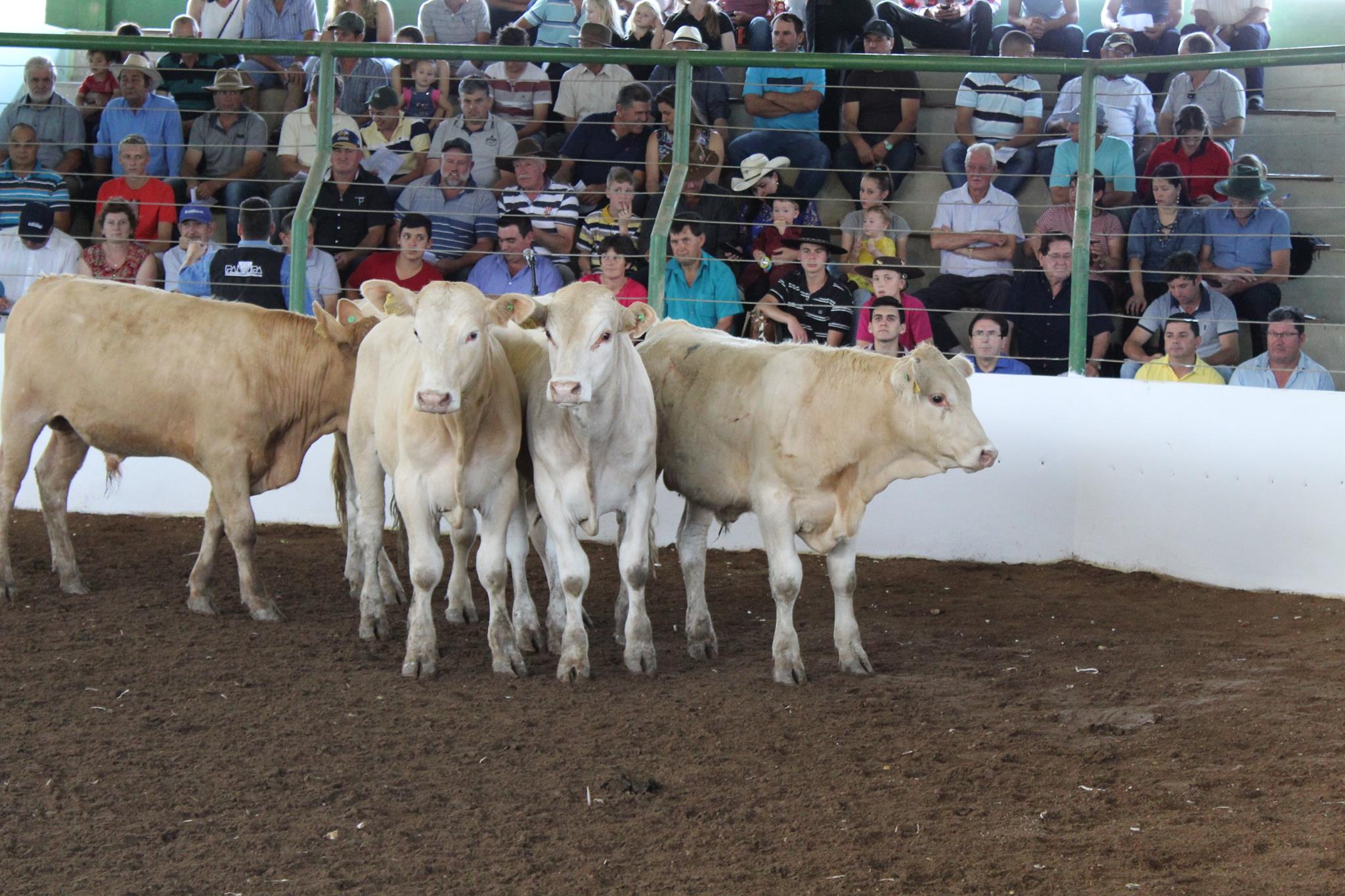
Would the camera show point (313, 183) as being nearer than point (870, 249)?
Yes

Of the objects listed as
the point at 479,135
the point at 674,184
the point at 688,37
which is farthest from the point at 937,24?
the point at 674,184

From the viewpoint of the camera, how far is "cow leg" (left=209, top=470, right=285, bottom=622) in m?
6.70

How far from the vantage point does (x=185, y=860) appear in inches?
151

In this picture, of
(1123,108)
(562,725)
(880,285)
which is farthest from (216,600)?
(1123,108)

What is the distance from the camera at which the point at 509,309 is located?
5652 mm

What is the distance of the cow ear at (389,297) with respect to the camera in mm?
5676

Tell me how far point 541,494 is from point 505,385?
1.52 feet

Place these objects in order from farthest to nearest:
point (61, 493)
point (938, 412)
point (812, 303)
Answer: point (812, 303) < point (61, 493) < point (938, 412)

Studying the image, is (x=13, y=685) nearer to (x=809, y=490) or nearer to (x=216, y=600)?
(x=216, y=600)

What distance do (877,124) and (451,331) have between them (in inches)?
205

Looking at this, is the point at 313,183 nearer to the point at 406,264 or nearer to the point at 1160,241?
the point at 406,264

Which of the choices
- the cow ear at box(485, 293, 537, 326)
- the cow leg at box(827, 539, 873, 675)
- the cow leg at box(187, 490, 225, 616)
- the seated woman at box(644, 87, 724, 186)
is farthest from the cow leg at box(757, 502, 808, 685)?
the seated woman at box(644, 87, 724, 186)

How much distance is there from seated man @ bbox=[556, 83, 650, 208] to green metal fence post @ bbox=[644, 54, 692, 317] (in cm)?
112

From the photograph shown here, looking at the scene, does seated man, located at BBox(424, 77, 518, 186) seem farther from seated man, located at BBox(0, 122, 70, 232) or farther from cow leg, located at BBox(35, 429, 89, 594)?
cow leg, located at BBox(35, 429, 89, 594)
